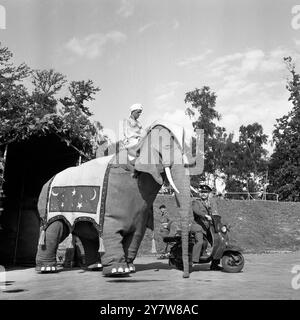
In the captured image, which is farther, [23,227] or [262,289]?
[23,227]

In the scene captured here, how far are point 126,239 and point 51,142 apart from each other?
458cm

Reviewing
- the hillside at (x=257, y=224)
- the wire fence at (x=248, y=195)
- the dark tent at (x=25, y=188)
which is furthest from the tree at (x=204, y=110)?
the dark tent at (x=25, y=188)

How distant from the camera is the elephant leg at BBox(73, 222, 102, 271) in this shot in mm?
10461

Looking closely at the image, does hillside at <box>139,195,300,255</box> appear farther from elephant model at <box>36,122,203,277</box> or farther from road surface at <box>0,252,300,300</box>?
road surface at <box>0,252,300,300</box>

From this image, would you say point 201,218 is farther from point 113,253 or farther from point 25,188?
point 25,188

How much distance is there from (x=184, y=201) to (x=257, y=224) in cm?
1800

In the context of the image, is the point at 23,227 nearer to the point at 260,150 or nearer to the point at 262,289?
the point at 262,289

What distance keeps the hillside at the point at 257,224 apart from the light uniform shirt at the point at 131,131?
9.32m

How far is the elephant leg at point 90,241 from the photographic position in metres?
10.5

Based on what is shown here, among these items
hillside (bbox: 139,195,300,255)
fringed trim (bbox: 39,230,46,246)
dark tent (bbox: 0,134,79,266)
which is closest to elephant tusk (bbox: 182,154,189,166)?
fringed trim (bbox: 39,230,46,246)

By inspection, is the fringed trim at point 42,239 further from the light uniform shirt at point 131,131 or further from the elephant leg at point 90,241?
the light uniform shirt at point 131,131

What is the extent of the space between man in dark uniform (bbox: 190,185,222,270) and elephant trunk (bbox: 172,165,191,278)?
1.18 m
